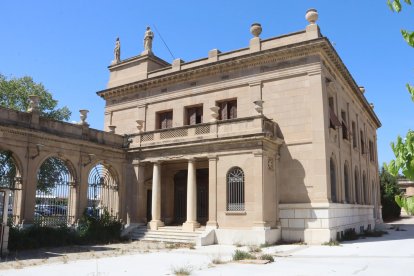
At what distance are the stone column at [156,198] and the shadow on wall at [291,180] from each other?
279 inches

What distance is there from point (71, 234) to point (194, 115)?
35.1 feet

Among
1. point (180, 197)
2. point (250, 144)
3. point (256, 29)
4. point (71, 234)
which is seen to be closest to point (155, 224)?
point (180, 197)

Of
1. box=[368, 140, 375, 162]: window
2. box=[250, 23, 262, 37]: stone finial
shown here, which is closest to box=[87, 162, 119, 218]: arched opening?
box=[250, 23, 262, 37]: stone finial

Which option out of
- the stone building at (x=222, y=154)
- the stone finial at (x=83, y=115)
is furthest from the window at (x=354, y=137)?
the stone finial at (x=83, y=115)

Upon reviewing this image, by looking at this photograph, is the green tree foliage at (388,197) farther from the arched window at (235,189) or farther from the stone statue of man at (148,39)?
the stone statue of man at (148,39)

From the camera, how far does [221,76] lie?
25.2 metres

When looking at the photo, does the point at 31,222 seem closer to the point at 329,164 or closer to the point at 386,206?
the point at 329,164

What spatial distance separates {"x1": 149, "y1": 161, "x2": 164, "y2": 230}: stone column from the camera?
23234 mm

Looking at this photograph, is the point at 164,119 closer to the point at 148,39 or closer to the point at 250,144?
the point at 148,39

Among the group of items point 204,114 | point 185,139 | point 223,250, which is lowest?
point 223,250

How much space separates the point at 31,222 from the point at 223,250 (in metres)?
9.23

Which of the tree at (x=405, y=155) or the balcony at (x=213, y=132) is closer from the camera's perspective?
the tree at (x=405, y=155)

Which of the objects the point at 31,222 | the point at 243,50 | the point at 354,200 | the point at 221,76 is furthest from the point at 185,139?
the point at 354,200

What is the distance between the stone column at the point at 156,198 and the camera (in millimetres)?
23234
